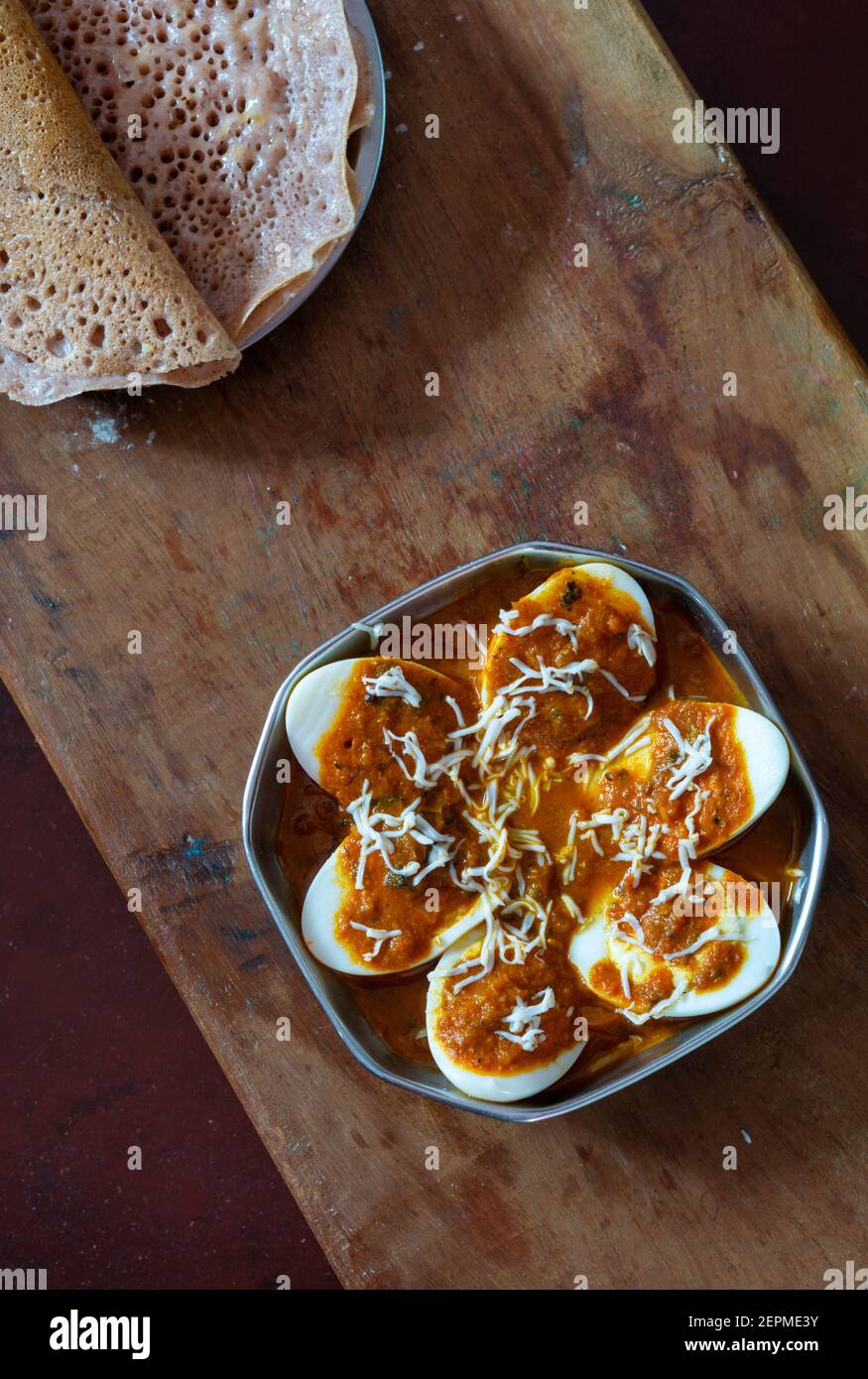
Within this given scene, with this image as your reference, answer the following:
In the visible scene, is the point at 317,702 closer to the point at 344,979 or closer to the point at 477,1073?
the point at 344,979

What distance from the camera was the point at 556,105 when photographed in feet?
4.56

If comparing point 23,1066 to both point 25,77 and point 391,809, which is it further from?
point 25,77

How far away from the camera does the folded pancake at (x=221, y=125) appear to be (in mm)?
1340

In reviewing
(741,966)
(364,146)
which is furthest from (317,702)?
(364,146)

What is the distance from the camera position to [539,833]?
133 cm

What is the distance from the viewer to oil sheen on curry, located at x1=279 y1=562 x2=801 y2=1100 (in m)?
1.26

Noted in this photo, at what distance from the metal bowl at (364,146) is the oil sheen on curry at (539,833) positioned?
0.44 metres

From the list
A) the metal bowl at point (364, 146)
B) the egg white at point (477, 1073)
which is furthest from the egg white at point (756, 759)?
the metal bowl at point (364, 146)

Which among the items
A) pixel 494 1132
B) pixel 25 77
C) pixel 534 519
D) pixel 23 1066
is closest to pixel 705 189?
pixel 534 519

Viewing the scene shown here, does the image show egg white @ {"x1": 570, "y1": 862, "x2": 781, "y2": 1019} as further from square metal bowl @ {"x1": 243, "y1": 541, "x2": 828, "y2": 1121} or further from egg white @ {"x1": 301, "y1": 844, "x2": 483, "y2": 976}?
egg white @ {"x1": 301, "y1": 844, "x2": 483, "y2": 976}

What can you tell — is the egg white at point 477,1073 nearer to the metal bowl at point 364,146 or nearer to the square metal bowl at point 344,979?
the square metal bowl at point 344,979

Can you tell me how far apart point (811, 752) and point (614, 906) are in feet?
1.16

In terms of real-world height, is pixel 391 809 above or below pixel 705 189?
below

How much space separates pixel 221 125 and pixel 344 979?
44.1 inches
